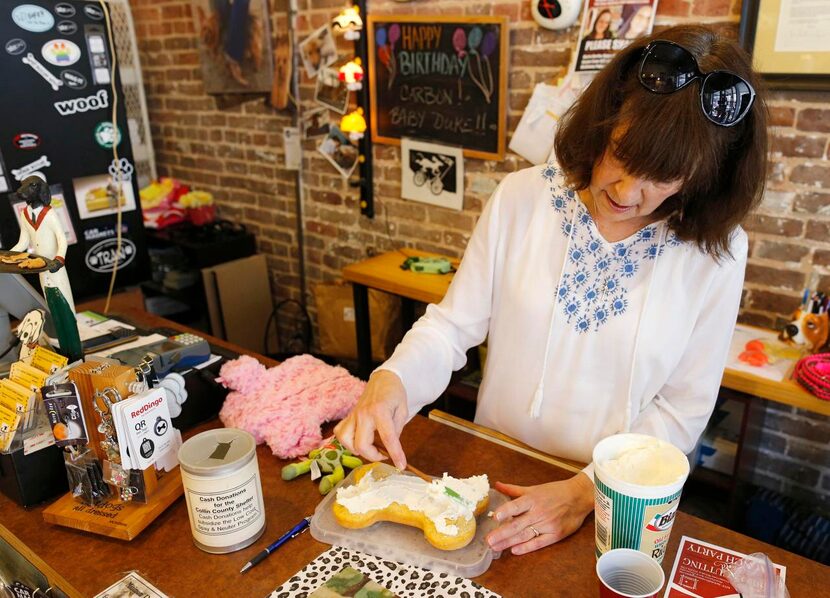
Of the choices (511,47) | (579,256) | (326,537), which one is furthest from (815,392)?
(511,47)

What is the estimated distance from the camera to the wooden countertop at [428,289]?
5.58ft

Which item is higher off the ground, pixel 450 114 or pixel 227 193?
pixel 450 114

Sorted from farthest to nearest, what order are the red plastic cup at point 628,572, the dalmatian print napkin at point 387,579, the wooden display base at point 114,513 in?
the wooden display base at point 114,513, the dalmatian print napkin at point 387,579, the red plastic cup at point 628,572

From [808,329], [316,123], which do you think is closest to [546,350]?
[808,329]

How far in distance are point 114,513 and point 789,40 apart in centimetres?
201

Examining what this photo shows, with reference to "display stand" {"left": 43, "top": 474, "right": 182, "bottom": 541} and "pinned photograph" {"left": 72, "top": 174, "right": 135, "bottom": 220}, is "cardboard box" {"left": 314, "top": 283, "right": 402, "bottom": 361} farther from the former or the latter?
"display stand" {"left": 43, "top": 474, "right": 182, "bottom": 541}

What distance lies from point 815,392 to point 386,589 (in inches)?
53.0

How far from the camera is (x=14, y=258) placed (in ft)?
3.71

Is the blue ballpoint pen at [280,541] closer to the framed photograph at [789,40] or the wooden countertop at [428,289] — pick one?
the wooden countertop at [428,289]

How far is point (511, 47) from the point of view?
2.38m

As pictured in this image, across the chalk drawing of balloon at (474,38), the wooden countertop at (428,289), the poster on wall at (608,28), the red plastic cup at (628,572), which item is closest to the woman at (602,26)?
the poster on wall at (608,28)

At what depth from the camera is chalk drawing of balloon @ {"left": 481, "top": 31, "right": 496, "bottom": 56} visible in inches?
93.2

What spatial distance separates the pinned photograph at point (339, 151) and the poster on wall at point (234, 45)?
46cm

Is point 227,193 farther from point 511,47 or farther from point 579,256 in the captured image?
point 579,256
